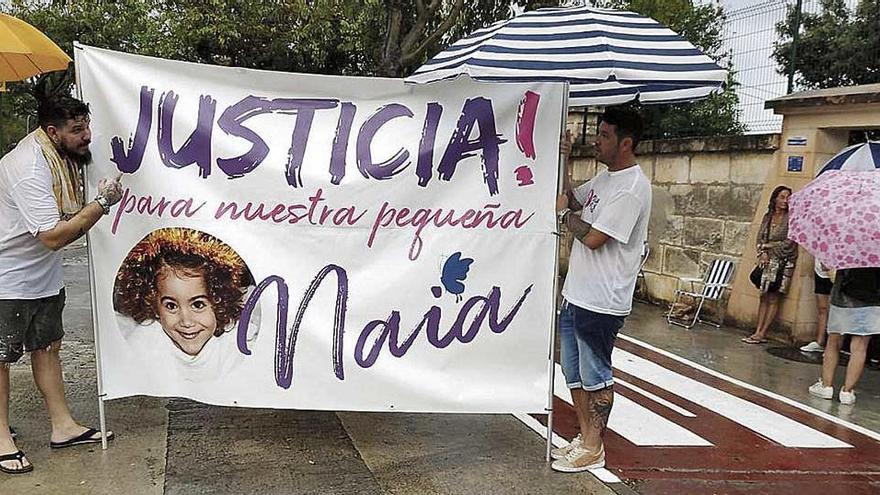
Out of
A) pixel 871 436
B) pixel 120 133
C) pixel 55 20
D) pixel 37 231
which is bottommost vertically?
pixel 871 436

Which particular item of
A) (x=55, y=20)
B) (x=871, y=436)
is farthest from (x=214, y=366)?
(x=55, y=20)

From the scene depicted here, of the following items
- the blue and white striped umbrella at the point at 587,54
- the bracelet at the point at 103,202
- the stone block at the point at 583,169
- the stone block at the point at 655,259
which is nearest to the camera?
the bracelet at the point at 103,202

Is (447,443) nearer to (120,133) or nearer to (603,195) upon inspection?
(603,195)

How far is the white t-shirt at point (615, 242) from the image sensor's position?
357 cm

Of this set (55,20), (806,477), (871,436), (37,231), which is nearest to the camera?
(37,231)

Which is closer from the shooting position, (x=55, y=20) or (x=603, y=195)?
(x=603, y=195)

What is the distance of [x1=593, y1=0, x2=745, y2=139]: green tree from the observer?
1065 centimetres

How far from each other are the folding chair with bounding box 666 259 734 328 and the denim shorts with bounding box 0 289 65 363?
6.56 meters

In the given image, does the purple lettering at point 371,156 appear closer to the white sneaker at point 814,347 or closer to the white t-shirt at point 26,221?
the white t-shirt at point 26,221

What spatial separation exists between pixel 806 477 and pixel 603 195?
2.04m

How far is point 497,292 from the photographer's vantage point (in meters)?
3.82

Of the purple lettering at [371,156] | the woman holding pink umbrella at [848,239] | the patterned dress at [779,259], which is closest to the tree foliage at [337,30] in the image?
the patterned dress at [779,259]

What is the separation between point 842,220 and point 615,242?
7.66 feet

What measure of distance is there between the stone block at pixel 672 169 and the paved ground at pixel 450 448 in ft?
12.6
